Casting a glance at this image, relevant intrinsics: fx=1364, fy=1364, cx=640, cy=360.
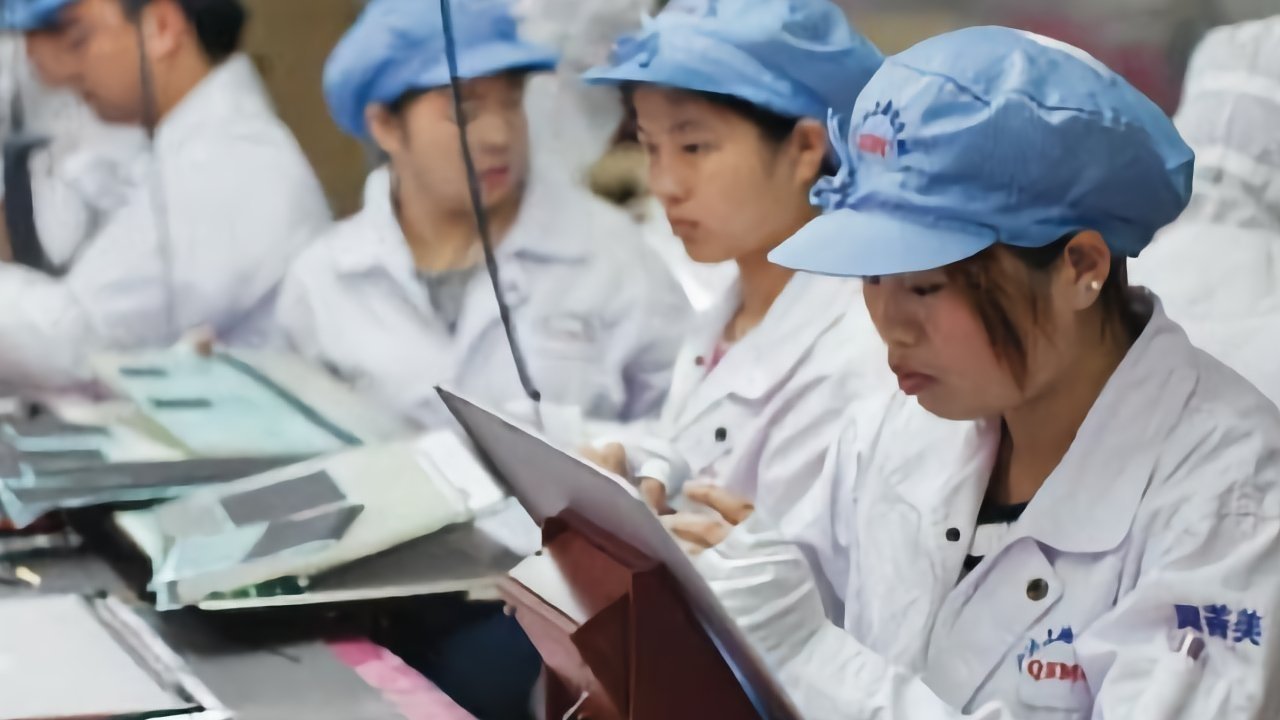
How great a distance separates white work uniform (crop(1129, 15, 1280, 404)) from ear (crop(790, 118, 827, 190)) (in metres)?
0.27

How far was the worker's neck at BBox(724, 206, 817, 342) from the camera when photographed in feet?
3.63

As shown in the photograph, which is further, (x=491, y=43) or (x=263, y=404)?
(x=263, y=404)

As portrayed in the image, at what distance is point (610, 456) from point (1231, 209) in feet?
1.87

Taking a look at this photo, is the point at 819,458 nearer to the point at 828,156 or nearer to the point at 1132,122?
the point at 828,156

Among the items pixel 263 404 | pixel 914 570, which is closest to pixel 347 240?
pixel 263 404

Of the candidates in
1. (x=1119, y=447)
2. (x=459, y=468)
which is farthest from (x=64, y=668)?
(x=1119, y=447)

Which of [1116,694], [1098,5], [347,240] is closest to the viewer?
[1116,694]

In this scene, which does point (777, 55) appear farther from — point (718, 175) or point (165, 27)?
point (165, 27)

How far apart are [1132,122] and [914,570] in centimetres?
33

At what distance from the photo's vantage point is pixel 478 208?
1.32 meters

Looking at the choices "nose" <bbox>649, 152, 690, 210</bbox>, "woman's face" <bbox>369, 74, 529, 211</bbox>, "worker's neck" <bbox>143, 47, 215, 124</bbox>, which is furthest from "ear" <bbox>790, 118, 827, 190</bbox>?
"worker's neck" <bbox>143, 47, 215, 124</bbox>

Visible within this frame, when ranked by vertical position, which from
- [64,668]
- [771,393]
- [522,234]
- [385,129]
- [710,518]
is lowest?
[64,668]

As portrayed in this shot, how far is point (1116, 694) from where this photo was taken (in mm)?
789

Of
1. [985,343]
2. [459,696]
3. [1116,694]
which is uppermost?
[985,343]
